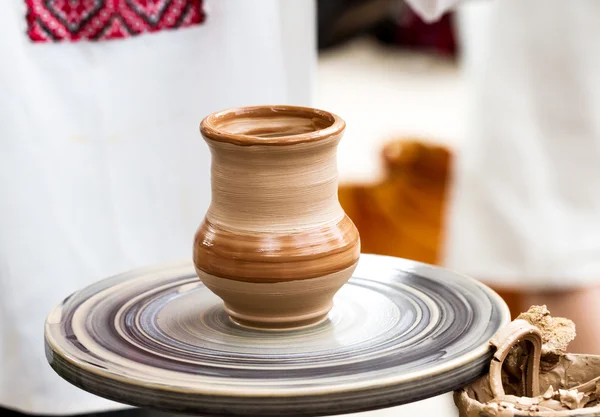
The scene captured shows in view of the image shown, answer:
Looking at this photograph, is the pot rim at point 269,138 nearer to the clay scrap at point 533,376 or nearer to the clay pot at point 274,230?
the clay pot at point 274,230

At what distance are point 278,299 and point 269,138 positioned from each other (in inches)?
5.6

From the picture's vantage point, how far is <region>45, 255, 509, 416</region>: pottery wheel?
26.8 inches

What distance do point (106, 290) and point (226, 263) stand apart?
0.17 m

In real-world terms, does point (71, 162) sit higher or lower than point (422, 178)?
higher

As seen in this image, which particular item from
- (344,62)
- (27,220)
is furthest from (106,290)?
(344,62)

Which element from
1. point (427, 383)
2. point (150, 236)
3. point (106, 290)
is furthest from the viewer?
point (150, 236)

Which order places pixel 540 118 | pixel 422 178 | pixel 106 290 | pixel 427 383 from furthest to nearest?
pixel 422 178 → pixel 540 118 → pixel 106 290 → pixel 427 383

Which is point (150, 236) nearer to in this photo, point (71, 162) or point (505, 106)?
point (71, 162)

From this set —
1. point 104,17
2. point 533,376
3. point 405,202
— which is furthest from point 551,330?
point 405,202

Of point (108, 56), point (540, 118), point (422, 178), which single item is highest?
point (108, 56)

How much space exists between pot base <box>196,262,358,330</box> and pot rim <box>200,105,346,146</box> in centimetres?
12

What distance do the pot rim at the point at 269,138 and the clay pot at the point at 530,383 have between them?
229 millimetres

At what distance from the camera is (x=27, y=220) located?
117 centimetres

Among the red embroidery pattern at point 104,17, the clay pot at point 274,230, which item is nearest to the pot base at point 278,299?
the clay pot at point 274,230
